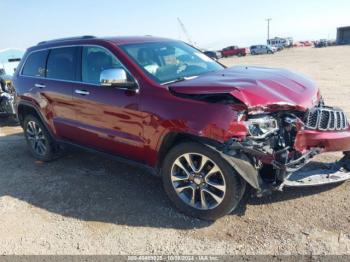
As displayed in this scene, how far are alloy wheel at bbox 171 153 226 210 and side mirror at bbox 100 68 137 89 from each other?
3.44ft

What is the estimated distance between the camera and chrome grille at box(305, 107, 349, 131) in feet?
12.6

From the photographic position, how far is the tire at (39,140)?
597 cm

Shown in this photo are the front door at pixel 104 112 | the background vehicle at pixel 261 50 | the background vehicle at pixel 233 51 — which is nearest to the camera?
the front door at pixel 104 112

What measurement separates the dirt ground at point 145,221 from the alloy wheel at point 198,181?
232 millimetres

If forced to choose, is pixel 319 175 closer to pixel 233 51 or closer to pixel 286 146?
pixel 286 146

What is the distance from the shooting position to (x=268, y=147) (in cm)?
361

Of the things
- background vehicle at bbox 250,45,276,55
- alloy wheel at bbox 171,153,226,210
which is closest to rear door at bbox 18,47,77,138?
alloy wheel at bbox 171,153,226,210

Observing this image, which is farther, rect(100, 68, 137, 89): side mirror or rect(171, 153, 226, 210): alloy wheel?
rect(100, 68, 137, 89): side mirror

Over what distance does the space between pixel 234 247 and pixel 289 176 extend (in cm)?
94

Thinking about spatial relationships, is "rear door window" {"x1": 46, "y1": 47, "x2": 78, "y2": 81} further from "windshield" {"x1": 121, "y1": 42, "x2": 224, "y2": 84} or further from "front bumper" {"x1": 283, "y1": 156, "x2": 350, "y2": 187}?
"front bumper" {"x1": 283, "y1": 156, "x2": 350, "y2": 187}

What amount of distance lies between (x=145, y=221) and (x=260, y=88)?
1871 millimetres

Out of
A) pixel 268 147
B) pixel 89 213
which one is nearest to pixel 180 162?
pixel 268 147

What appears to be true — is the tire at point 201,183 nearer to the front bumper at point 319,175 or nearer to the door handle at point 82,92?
the front bumper at point 319,175

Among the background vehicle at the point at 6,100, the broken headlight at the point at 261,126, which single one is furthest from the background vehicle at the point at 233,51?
the broken headlight at the point at 261,126
